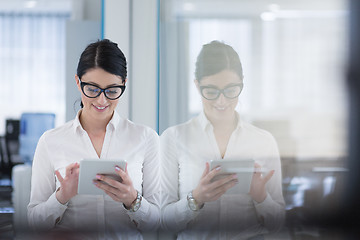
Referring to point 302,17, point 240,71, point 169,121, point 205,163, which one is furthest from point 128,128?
point 302,17

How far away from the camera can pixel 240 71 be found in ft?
5.01

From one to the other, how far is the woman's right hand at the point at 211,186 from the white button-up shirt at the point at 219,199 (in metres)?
0.03

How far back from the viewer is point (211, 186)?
1.43 meters

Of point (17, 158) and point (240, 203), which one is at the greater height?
point (17, 158)

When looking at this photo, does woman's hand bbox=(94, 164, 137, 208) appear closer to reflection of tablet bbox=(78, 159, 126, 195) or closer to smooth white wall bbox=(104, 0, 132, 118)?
reflection of tablet bbox=(78, 159, 126, 195)

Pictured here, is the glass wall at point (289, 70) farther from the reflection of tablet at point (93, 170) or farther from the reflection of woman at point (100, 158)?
the reflection of tablet at point (93, 170)

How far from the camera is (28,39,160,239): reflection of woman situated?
1.38 meters

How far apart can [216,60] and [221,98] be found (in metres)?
0.15

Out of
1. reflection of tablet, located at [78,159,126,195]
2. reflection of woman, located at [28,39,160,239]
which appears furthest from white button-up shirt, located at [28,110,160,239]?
reflection of tablet, located at [78,159,126,195]

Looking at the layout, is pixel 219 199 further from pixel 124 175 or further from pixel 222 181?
pixel 124 175

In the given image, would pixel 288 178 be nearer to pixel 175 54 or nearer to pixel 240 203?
pixel 240 203

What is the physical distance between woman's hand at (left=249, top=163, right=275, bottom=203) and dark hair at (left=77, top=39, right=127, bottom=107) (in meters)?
0.59

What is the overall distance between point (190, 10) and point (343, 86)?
0.68 meters

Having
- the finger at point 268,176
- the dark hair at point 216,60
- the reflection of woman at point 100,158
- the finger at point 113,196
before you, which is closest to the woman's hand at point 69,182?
the reflection of woman at point 100,158
